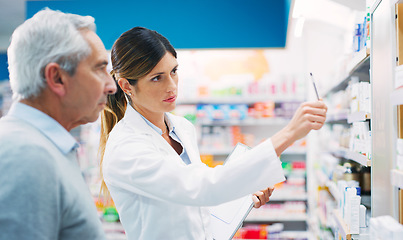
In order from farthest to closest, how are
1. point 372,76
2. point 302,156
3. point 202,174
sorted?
point 302,156
point 372,76
point 202,174

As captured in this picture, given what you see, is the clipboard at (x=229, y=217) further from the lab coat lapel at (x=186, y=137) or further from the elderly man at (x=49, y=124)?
the elderly man at (x=49, y=124)

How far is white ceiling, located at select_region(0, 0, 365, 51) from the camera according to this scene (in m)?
4.88

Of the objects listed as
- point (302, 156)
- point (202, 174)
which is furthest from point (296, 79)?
point (202, 174)

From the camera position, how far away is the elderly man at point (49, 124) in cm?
100

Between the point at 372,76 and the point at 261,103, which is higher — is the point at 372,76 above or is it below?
above

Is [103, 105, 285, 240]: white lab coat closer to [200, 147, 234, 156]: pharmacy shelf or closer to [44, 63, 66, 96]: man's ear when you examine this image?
[44, 63, 66, 96]: man's ear

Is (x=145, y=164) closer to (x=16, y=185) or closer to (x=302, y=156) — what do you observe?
(x=16, y=185)

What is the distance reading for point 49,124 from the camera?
1.16m

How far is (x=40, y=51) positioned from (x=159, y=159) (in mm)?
610

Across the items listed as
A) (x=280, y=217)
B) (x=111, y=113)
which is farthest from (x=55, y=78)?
(x=280, y=217)

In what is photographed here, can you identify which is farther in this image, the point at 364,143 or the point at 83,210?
the point at 364,143

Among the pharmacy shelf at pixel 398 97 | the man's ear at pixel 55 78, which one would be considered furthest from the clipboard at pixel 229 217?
the man's ear at pixel 55 78

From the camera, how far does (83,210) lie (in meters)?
1.13

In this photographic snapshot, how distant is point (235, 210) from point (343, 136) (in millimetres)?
1758
